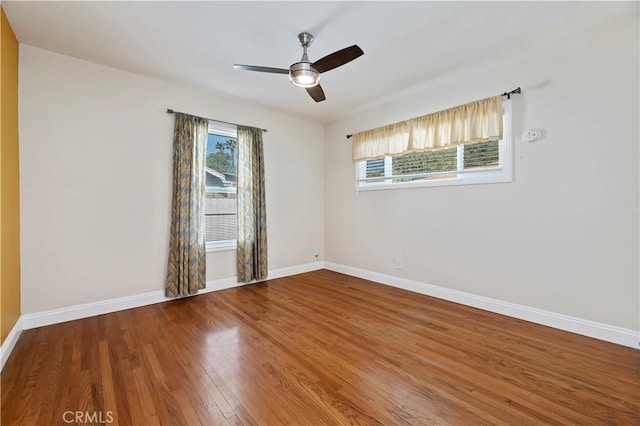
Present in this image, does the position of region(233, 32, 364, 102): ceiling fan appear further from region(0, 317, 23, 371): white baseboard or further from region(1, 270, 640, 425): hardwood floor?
region(0, 317, 23, 371): white baseboard

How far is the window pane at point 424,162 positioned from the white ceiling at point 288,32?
908 mm

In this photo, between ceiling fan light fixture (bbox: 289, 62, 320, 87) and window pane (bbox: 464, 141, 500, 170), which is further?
window pane (bbox: 464, 141, 500, 170)

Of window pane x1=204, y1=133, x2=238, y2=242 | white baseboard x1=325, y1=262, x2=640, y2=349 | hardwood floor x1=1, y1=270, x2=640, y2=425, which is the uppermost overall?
window pane x1=204, y1=133, x2=238, y2=242

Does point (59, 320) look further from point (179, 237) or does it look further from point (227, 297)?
point (227, 297)

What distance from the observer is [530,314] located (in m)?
2.80

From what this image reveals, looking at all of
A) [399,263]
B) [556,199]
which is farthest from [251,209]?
[556,199]

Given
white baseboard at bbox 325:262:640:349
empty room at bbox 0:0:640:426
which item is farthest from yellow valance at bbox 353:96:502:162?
white baseboard at bbox 325:262:640:349

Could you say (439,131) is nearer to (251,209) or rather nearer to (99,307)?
(251,209)

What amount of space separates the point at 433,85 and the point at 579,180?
6.11ft

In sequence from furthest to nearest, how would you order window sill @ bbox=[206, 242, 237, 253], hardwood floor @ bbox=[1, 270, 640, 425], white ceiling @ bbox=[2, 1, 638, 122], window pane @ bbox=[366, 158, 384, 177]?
window pane @ bbox=[366, 158, 384, 177] < window sill @ bbox=[206, 242, 237, 253] < white ceiling @ bbox=[2, 1, 638, 122] < hardwood floor @ bbox=[1, 270, 640, 425]

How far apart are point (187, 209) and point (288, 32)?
2263 millimetres

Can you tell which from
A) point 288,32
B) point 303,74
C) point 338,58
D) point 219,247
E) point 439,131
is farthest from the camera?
point 219,247

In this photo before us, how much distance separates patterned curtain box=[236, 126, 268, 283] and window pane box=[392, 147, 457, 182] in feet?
6.55

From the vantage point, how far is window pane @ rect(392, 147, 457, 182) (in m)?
3.49
